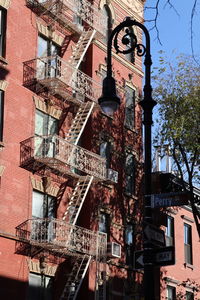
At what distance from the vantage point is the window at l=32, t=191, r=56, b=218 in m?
25.8

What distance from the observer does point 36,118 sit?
26766 millimetres

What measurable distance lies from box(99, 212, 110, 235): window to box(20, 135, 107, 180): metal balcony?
7.18ft

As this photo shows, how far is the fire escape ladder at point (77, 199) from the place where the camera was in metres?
27.0

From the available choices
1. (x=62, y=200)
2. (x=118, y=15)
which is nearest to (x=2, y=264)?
(x=62, y=200)

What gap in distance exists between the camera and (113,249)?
2819 centimetres

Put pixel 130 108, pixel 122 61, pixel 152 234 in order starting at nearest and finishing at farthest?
pixel 152 234 → pixel 122 61 → pixel 130 108

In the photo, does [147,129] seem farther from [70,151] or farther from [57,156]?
[70,151]

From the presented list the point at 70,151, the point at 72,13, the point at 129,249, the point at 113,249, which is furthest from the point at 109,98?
the point at 129,249

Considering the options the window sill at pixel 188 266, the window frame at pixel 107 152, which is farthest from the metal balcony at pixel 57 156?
the window sill at pixel 188 266

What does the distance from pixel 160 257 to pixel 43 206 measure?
14.1 m

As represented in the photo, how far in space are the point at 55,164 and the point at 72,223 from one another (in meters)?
2.67

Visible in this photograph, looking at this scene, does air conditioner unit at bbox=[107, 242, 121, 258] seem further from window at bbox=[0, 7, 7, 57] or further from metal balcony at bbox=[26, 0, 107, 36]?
metal balcony at bbox=[26, 0, 107, 36]

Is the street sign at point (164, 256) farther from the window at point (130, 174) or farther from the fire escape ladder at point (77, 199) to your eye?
the window at point (130, 174)

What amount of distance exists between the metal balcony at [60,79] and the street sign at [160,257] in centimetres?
1475
